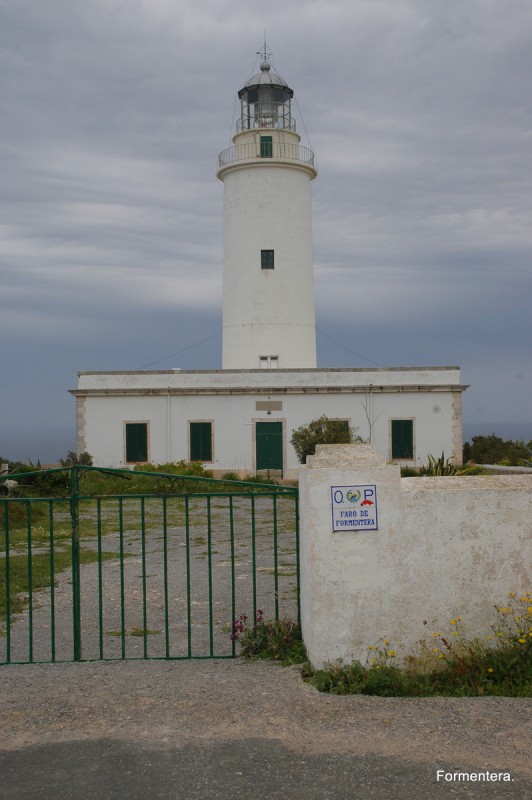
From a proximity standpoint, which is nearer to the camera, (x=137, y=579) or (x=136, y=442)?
(x=137, y=579)

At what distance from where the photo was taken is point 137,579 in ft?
32.3

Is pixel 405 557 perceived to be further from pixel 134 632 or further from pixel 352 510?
pixel 134 632

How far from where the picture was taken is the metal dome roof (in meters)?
28.7

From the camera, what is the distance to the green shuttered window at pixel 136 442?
2606cm

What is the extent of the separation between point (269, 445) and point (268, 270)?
19.2ft

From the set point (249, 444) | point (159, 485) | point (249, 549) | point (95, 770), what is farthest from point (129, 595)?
point (249, 444)

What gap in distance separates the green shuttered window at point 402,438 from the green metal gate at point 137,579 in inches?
389

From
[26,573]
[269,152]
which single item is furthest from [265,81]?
[26,573]

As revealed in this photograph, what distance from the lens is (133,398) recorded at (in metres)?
26.2

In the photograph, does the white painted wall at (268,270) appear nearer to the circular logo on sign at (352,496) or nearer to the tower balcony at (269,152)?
the tower balcony at (269,152)

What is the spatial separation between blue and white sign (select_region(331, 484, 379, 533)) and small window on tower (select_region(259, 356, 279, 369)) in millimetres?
21880

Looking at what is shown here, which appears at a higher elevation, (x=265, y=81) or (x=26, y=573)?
(x=265, y=81)

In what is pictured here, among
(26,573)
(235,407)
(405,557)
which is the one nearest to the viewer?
(405,557)

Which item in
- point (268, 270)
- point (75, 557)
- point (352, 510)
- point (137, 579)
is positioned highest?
point (268, 270)
